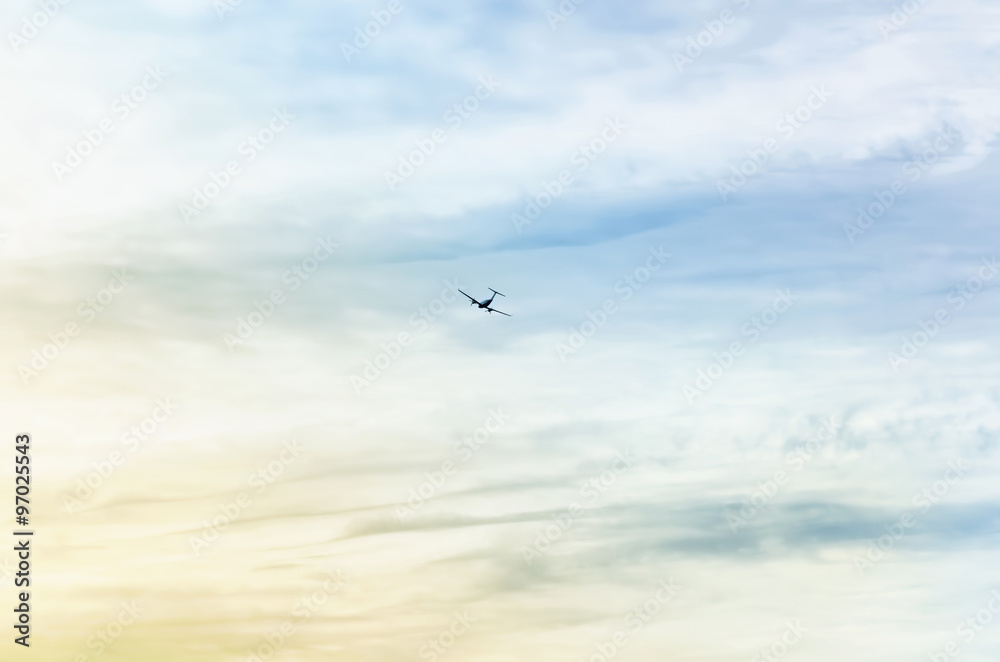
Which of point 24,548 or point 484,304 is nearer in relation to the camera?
point 24,548

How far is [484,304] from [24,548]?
99226 mm

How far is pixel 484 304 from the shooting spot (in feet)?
490

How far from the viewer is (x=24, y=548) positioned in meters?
97.8

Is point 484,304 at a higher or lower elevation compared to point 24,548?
higher
